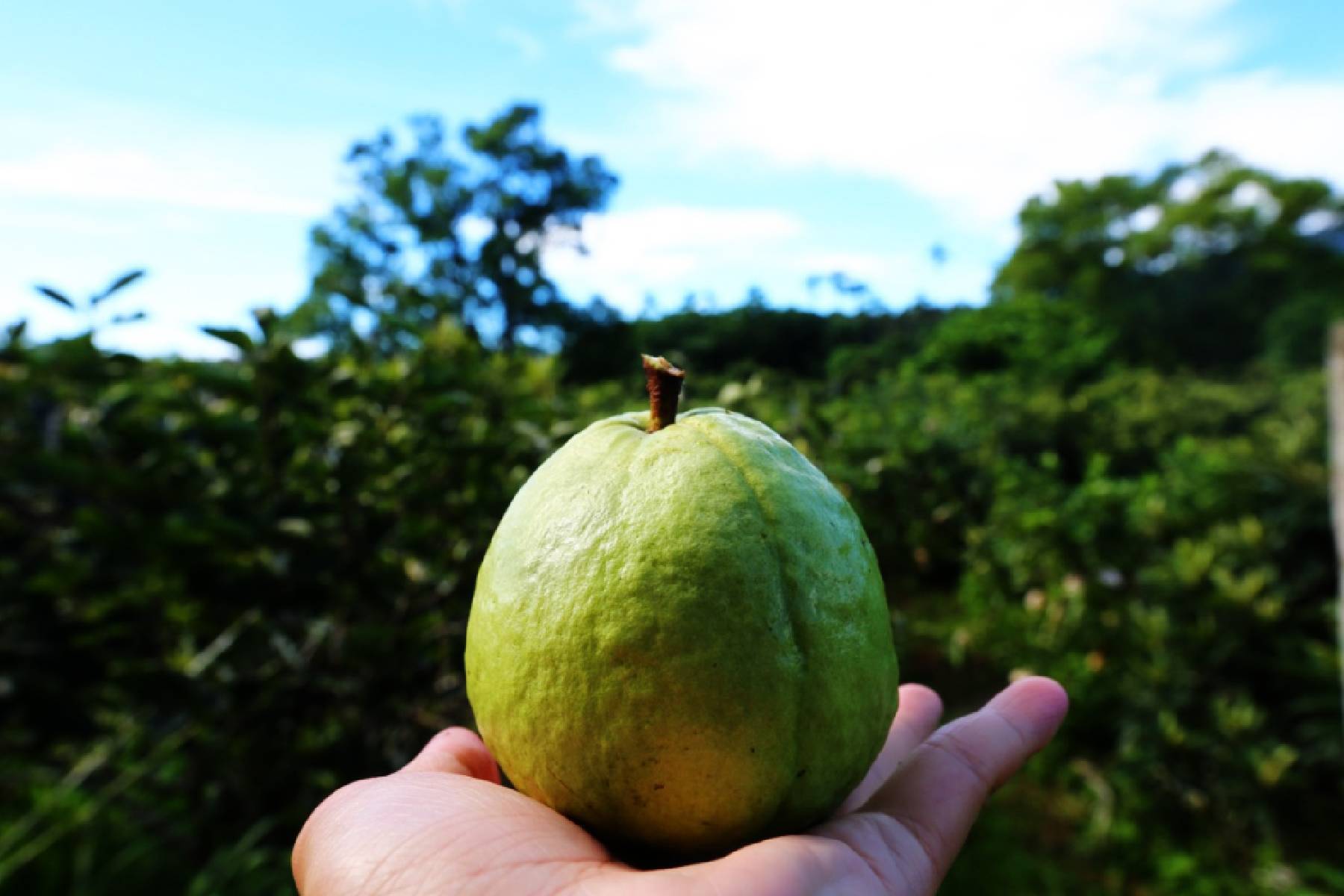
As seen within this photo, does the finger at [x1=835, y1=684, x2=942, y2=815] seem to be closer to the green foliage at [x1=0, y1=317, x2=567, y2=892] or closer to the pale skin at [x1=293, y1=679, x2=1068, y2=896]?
the pale skin at [x1=293, y1=679, x2=1068, y2=896]

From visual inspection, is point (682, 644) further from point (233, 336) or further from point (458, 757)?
point (233, 336)

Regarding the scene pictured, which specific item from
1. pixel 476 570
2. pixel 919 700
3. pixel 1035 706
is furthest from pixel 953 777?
Result: pixel 476 570

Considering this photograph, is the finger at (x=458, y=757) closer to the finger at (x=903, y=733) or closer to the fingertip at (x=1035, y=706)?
the finger at (x=903, y=733)

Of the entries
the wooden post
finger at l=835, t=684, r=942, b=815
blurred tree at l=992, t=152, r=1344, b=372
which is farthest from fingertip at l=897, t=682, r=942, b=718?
blurred tree at l=992, t=152, r=1344, b=372

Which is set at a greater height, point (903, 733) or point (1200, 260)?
point (1200, 260)

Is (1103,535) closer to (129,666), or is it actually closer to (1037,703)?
(1037,703)

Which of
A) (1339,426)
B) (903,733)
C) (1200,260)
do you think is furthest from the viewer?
(1200,260)

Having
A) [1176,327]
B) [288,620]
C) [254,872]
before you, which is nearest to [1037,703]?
[288,620]
